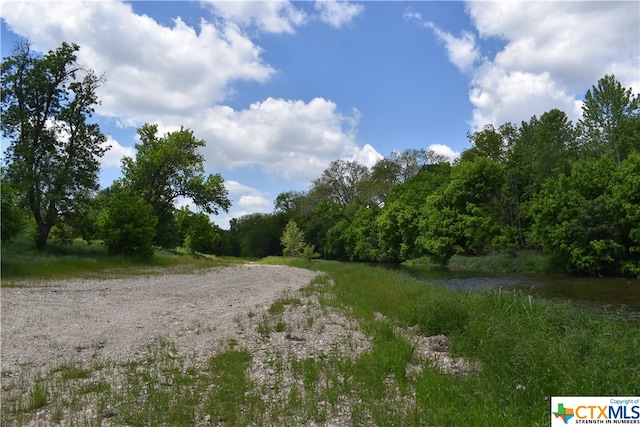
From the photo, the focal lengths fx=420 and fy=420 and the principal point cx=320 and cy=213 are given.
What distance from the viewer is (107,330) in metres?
10.8

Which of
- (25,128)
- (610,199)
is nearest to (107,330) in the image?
(25,128)

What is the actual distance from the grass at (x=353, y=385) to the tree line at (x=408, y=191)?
71.5ft

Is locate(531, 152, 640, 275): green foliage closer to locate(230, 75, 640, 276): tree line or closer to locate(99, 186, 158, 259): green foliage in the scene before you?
locate(230, 75, 640, 276): tree line

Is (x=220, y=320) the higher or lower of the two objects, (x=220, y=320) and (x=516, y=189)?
the lower

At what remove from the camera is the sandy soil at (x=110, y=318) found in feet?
28.9

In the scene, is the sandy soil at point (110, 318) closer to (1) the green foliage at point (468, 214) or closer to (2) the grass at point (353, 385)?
(2) the grass at point (353, 385)

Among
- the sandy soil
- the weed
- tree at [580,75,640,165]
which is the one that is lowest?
the weed

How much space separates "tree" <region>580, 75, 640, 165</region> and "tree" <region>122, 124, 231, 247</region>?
141 ft

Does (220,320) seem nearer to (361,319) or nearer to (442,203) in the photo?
(361,319)

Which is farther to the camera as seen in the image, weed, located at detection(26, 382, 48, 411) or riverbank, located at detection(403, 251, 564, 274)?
riverbank, located at detection(403, 251, 564, 274)

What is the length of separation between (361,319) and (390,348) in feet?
12.9

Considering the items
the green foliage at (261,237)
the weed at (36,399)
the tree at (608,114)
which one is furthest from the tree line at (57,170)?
the green foliage at (261,237)

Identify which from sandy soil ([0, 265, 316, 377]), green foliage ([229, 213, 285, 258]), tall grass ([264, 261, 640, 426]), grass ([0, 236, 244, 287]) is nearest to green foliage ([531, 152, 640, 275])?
sandy soil ([0, 265, 316, 377])

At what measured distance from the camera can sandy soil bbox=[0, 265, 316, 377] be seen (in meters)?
8.81
